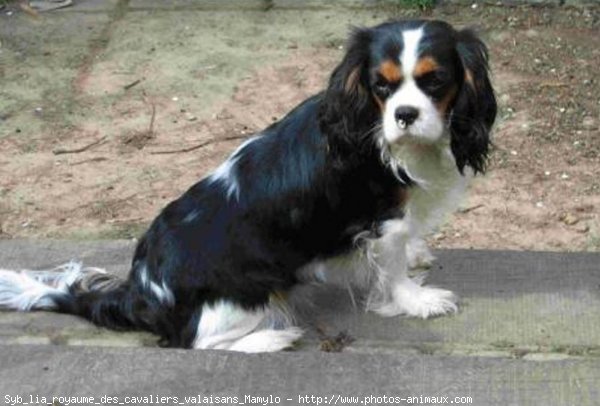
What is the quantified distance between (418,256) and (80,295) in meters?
1.35

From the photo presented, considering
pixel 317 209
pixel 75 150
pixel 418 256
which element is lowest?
pixel 75 150

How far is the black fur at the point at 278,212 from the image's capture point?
368cm

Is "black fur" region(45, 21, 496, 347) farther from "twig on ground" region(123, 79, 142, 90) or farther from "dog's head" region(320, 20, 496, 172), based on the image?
"twig on ground" region(123, 79, 142, 90)

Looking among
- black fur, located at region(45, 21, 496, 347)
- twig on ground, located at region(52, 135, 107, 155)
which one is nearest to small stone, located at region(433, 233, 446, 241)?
black fur, located at region(45, 21, 496, 347)

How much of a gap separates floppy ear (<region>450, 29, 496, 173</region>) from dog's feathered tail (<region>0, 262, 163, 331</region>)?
49.2 inches

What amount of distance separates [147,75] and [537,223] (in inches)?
118

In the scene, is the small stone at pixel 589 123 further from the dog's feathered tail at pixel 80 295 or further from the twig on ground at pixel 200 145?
the dog's feathered tail at pixel 80 295

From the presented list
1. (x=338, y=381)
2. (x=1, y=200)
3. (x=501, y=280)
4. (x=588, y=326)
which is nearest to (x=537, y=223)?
(x=501, y=280)

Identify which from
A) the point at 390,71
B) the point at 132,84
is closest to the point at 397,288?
the point at 390,71

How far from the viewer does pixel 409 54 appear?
3498mm

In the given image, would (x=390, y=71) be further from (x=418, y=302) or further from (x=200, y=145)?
(x=200, y=145)

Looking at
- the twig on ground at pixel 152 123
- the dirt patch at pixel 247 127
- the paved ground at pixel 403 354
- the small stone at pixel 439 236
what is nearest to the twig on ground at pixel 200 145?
the dirt patch at pixel 247 127

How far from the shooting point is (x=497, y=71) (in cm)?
687

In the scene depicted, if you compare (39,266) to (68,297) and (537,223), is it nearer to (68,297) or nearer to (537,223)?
(68,297)
